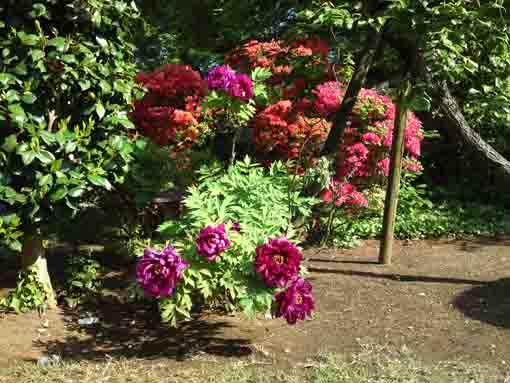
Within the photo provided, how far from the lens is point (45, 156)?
13.5 feet

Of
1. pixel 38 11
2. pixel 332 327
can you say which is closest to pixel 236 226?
pixel 332 327

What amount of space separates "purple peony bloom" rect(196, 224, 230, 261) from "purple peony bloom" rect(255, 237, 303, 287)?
0.76 ft

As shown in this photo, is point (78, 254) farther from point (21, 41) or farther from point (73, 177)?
point (21, 41)

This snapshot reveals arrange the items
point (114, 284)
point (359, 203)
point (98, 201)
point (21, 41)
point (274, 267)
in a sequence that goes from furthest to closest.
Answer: point (359, 203)
point (98, 201)
point (114, 284)
point (21, 41)
point (274, 267)

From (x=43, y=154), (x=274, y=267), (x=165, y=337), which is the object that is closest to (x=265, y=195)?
(x=274, y=267)

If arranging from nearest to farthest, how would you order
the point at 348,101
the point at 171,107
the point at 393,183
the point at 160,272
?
the point at 160,272 → the point at 348,101 → the point at 393,183 → the point at 171,107

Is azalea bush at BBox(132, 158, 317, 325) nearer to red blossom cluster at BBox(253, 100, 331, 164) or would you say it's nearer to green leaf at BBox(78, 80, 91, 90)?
green leaf at BBox(78, 80, 91, 90)

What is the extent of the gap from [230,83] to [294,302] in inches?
67.9

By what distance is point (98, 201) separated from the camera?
6000 mm

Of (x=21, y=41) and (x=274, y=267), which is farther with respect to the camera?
(x=21, y=41)

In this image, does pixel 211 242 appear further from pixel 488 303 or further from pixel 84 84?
pixel 488 303

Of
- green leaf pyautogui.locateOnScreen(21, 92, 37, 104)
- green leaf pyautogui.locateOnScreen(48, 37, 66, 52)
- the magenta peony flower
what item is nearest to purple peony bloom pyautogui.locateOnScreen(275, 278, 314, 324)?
the magenta peony flower

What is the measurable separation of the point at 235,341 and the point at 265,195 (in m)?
1.06

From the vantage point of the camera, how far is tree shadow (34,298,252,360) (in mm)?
4168
